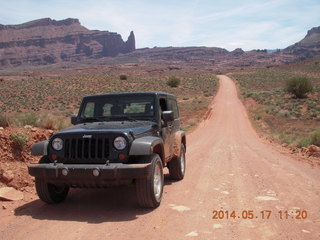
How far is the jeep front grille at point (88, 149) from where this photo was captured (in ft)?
16.3

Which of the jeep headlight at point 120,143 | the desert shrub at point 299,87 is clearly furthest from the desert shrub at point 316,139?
the desert shrub at point 299,87

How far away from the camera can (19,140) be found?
7805 mm

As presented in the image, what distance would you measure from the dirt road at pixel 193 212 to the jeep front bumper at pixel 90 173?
57 centimetres

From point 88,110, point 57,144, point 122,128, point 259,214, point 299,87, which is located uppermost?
point 88,110

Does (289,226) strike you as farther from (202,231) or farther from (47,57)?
(47,57)

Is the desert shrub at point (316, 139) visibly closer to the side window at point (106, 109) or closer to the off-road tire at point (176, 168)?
the off-road tire at point (176, 168)

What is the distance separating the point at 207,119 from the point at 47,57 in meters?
188

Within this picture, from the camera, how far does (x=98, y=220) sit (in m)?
4.77

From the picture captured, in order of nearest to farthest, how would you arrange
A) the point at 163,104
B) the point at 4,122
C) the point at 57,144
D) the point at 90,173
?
the point at 90,173, the point at 57,144, the point at 163,104, the point at 4,122

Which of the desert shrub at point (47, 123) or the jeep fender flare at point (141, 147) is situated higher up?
the jeep fender flare at point (141, 147)

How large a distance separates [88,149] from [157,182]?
1.33 m

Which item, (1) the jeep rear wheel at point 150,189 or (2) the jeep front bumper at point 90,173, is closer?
(2) the jeep front bumper at point 90,173

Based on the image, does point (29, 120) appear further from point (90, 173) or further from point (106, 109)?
point (90, 173)

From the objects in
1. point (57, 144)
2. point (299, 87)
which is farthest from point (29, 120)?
point (299, 87)
